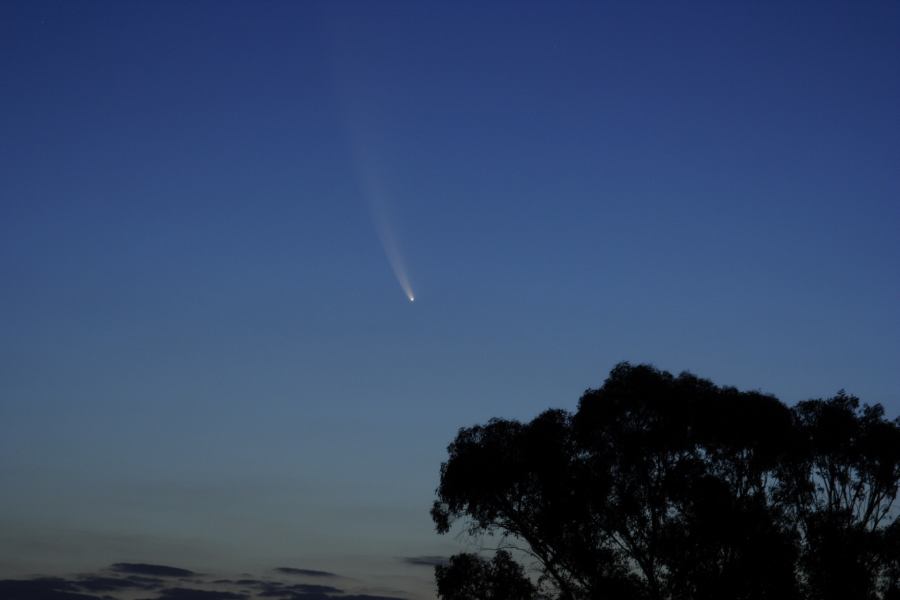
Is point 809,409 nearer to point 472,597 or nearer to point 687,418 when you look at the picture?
point 687,418

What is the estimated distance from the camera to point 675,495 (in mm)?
47531

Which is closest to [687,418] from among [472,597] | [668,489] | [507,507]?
[668,489]

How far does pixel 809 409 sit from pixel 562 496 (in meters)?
14.8

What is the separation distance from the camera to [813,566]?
48.6 metres

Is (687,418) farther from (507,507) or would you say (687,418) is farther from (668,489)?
(507,507)

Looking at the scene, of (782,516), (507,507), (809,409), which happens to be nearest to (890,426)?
(809,409)

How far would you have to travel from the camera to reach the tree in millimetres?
46938

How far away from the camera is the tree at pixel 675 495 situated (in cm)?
4694

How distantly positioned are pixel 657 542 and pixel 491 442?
966 centimetres

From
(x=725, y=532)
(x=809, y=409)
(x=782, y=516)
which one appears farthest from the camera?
Result: (x=809, y=409)

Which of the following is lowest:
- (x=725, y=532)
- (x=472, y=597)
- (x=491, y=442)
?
(x=472, y=597)

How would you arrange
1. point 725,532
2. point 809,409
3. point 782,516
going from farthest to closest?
point 809,409 → point 782,516 → point 725,532

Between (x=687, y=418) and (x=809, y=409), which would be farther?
(x=809, y=409)

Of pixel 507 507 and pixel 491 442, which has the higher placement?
pixel 491 442
